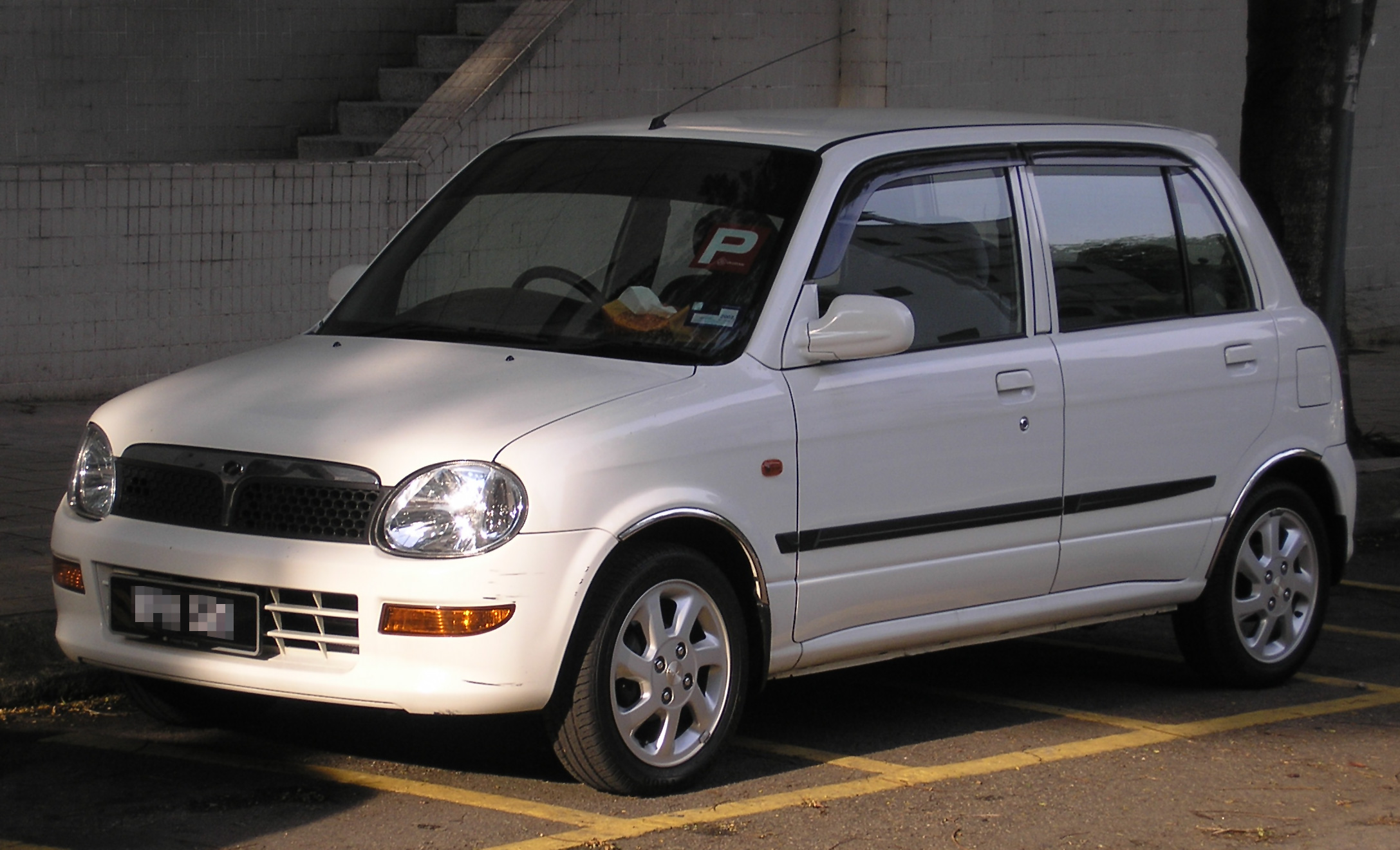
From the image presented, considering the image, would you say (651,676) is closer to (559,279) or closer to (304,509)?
(304,509)

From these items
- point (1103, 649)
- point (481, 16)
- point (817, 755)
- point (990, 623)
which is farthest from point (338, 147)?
point (817, 755)

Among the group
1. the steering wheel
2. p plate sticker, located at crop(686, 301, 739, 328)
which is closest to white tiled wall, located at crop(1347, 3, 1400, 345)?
the steering wheel

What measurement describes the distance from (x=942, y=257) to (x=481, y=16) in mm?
8499

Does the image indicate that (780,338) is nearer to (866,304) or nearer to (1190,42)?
(866,304)

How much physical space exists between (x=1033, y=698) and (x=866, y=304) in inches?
71.2

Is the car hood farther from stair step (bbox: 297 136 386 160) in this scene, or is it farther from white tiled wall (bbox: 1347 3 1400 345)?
white tiled wall (bbox: 1347 3 1400 345)

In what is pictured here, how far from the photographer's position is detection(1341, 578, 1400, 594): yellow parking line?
895 centimetres

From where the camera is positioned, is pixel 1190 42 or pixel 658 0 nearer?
pixel 658 0

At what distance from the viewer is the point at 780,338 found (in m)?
5.71

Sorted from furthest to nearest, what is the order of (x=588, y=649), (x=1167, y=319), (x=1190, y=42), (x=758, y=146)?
1. (x=1190, y=42)
2. (x=1167, y=319)
3. (x=758, y=146)
4. (x=588, y=649)

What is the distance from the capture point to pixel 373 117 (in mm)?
13625

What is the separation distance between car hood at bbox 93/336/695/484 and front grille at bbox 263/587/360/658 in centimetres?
33

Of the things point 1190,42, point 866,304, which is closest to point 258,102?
point 1190,42

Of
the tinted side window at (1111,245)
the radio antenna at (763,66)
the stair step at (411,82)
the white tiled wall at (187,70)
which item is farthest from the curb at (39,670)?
the stair step at (411,82)
